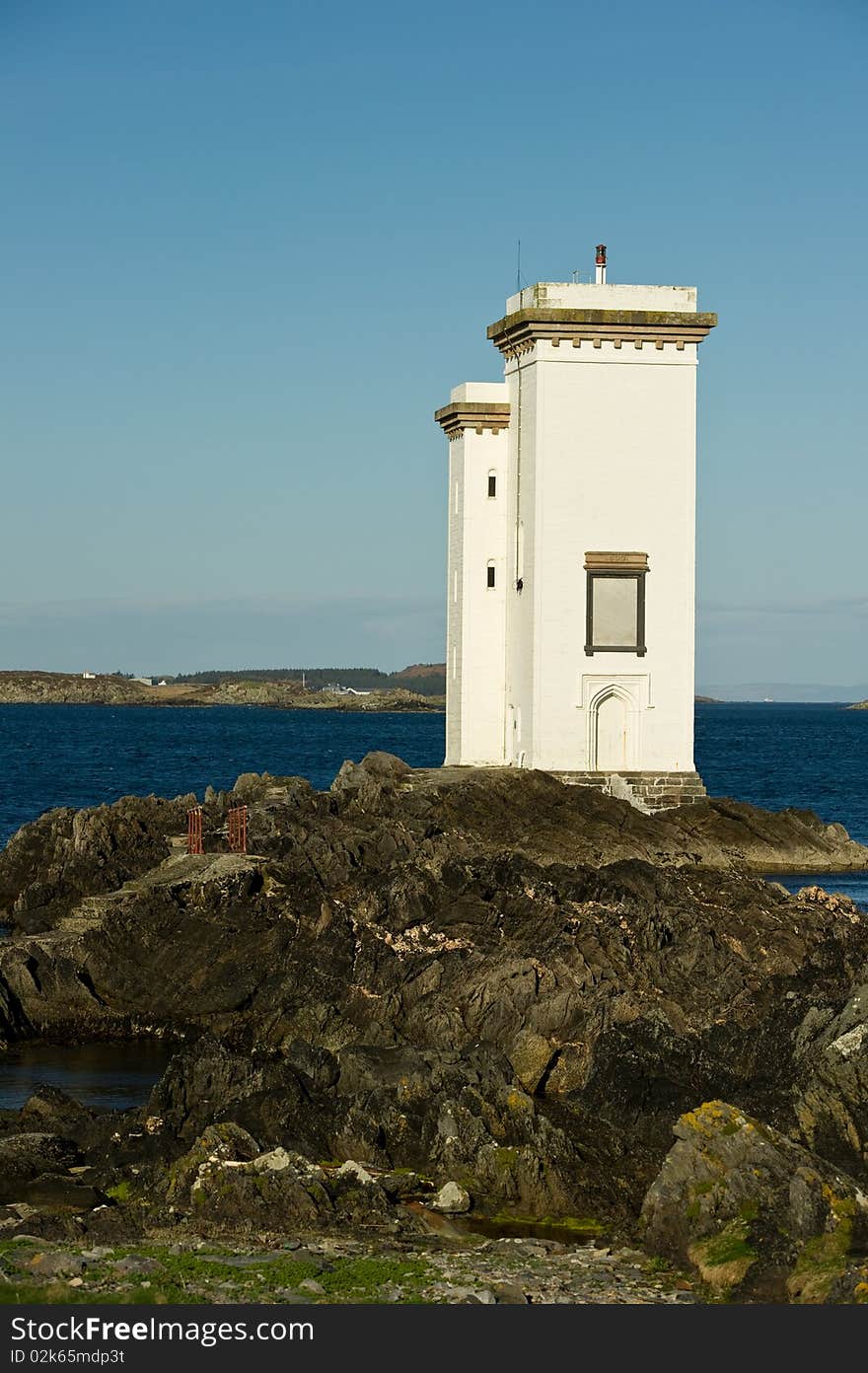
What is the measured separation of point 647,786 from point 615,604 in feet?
12.1

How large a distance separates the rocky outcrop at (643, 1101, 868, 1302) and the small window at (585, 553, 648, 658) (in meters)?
24.3

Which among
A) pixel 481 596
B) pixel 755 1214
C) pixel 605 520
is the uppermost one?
pixel 605 520

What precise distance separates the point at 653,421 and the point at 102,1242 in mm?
27419

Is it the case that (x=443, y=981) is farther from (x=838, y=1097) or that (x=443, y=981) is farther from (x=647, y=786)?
(x=647, y=786)

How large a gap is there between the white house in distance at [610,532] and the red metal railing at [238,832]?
8.42 metres

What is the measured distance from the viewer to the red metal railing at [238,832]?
31.0 metres

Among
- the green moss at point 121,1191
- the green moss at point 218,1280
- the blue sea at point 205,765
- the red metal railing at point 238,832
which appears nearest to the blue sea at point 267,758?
the blue sea at point 205,765

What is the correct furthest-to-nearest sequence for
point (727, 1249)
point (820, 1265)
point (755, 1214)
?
point (755, 1214) → point (727, 1249) → point (820, 1265)

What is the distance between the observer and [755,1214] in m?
13.7

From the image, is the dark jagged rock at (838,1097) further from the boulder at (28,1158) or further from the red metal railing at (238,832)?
the red metal railing at (238,832)

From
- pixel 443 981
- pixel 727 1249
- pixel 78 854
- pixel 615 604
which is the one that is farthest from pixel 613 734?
pixel 727 1249

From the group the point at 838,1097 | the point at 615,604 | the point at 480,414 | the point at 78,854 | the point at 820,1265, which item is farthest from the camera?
the point at 480,414

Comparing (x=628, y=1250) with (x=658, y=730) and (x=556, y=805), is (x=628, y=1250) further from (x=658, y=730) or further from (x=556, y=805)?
(x=658, y=730)

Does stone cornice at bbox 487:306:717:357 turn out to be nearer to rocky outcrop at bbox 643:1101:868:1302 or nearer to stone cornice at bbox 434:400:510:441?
stone cornice at bbox 434:400:510:441
